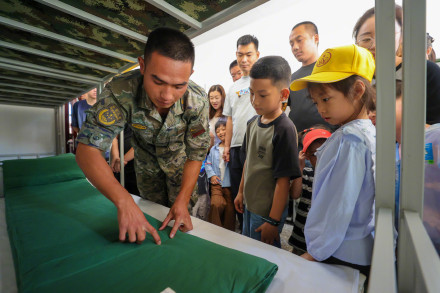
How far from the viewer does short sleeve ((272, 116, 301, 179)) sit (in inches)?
36.7

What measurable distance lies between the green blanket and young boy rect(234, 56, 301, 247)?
425 millimetres

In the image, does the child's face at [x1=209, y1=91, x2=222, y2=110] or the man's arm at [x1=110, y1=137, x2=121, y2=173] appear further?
the child's face at [x1=209, y1=91, x2=222, y2=110]

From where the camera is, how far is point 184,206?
83 centimetres

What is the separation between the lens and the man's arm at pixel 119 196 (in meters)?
0.66

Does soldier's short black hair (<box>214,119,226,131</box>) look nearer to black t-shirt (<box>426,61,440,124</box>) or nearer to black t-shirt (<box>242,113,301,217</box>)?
black t-shirt (<box>242,113,301,217</box>)

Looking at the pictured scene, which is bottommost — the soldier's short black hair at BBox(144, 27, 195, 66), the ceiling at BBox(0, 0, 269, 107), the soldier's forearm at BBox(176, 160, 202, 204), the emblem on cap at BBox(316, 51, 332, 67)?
the soldier's forearm at BBox(176, 160, 202, 204)

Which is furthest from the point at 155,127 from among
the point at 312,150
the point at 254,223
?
the point at 312,150

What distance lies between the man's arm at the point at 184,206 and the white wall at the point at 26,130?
420cm

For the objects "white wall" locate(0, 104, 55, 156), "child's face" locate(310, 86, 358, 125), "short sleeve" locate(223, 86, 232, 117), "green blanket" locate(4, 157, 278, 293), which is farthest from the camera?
"white wall" locate(0, 104, 55, 156)

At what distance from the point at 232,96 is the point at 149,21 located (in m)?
0.97

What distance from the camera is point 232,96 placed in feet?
6.26

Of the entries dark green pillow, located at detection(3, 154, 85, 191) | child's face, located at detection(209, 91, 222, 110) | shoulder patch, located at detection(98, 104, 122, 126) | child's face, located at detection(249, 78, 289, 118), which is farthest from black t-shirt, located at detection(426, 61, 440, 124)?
dark green pillow, located at detection(3, 154, 85, 191)

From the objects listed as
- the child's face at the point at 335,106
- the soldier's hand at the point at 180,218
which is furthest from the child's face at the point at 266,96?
the soldier's hand at the point at 180,218

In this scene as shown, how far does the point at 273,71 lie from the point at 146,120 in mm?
642
